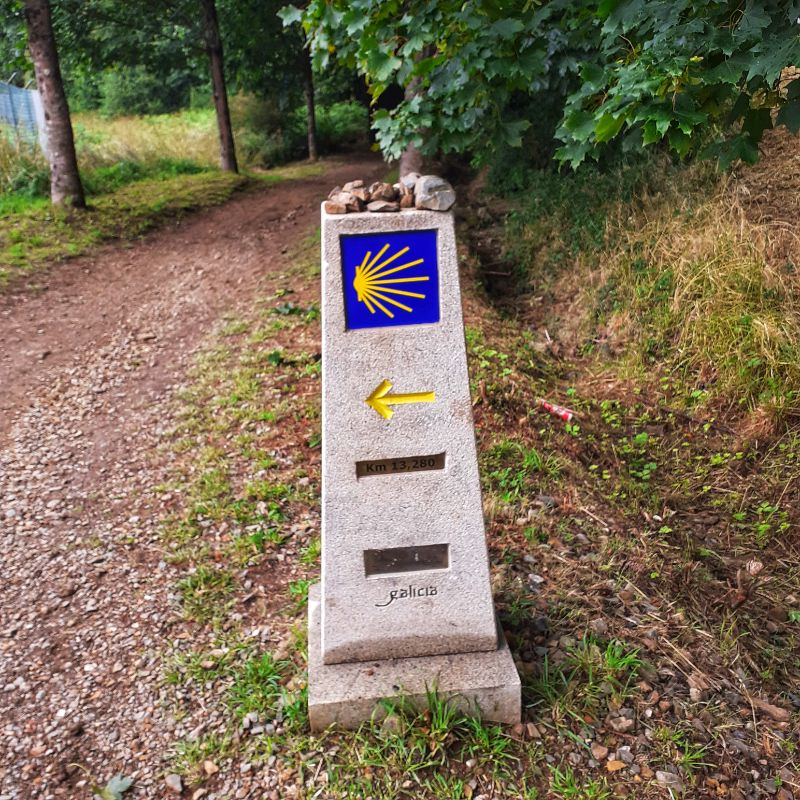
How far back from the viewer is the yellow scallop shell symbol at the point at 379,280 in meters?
2.38

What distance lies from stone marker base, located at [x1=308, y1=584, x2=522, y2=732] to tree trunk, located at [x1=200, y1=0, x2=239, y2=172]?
45.7 ft

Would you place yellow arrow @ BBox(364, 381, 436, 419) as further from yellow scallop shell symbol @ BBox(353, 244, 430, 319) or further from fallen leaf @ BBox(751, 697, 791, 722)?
fallen leaf @ BBox(751, 697, 791, 722)

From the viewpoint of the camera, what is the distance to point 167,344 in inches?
265

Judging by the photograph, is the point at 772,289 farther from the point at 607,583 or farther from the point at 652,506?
the point at 607,583

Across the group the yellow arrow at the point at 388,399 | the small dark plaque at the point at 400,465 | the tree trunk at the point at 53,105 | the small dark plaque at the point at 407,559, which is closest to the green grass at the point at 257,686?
the small dark plaque at the point at 407,559

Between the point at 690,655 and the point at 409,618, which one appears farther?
the point at 690,655

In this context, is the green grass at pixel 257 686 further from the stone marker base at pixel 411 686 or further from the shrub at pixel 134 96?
the shrub at pixel 134 96

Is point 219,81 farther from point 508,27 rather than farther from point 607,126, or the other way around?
point 607,126

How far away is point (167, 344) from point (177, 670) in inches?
168

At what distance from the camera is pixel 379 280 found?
93.8 inches

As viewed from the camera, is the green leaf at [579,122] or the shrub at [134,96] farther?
the shrub at [134,96]

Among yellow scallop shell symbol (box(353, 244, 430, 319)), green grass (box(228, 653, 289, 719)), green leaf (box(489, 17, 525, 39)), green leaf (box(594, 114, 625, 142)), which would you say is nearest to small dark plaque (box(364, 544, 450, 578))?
green grass (box(228, 653, 289, 719))

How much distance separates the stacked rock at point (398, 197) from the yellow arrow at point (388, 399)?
24.6 inches

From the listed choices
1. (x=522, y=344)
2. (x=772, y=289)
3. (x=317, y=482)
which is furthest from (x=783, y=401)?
(x=317, y=482)
